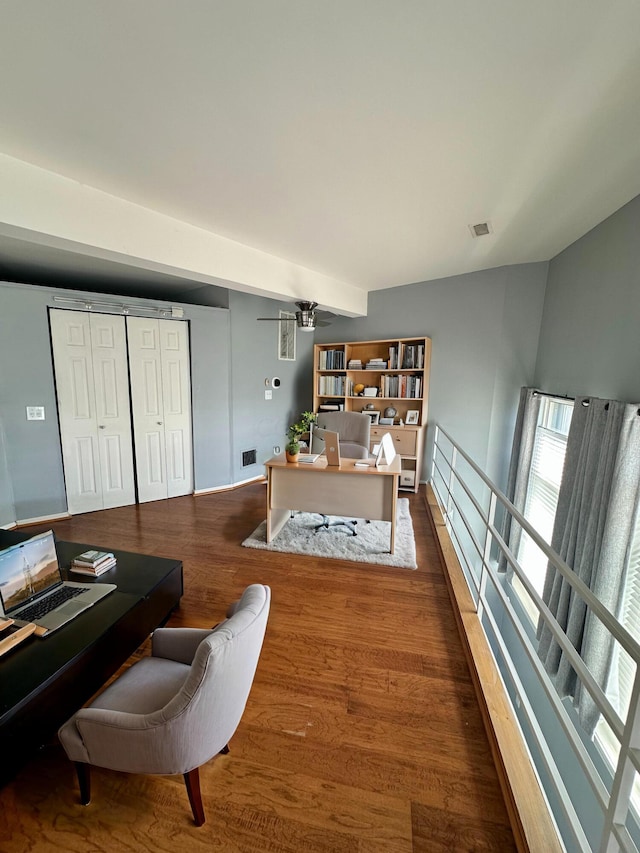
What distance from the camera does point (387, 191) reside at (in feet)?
6.87

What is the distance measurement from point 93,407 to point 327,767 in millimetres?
3780

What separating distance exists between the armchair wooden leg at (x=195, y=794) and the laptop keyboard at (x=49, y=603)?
0.96 m

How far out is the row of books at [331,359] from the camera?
479 centimetres

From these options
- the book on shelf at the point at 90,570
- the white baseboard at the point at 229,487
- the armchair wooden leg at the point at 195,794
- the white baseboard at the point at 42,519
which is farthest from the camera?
the white baseboard at the point at 229,487

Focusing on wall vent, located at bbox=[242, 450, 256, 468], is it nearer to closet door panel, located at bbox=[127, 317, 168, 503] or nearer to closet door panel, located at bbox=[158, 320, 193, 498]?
closet door panel, located at bbox=[158, 320, 193, 498]

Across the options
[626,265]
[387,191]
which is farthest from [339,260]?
[626,265]

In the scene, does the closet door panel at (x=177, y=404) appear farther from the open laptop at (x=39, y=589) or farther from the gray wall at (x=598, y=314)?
the gray wall at (x=598, y=314)

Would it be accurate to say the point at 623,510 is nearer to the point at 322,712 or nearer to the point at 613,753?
the point at 613,753

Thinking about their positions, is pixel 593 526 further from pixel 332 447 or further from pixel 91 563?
pixel 91 563

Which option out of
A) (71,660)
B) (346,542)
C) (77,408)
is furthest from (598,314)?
(77,408)

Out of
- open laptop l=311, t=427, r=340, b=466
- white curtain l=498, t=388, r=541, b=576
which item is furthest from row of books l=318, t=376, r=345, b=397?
white curtain l=498, t=388, r=541, b=576

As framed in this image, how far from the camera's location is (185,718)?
1019 millimetres

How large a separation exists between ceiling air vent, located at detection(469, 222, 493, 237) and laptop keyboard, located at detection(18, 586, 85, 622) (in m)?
3.57

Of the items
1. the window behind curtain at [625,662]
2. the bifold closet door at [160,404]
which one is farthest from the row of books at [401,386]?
the window behind curtain at [625,662]
